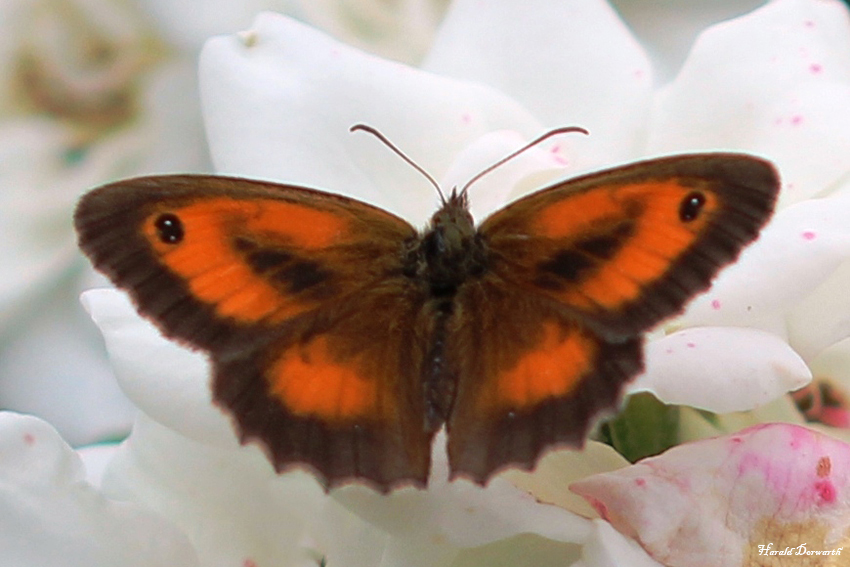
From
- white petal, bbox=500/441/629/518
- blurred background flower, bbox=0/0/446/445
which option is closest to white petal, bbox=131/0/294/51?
blurred background flower, bbox=0/0/446/445

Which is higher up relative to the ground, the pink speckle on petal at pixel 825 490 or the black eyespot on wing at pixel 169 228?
the pink speckle on petal at pixel 825 490

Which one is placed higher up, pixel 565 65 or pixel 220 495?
pixel 565 65

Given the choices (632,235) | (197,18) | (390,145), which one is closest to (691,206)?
(632,235)

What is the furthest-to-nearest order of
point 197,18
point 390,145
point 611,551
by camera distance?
point 197,18
point 390,145
point 611,551

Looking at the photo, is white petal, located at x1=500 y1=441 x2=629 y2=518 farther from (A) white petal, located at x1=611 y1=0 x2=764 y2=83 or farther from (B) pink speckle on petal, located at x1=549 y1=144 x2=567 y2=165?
(A) white petal, located at x1=611 y1=0 x2=764 y2=83

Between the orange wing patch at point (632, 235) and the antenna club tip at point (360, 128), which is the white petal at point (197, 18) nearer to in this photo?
the antenna club tip at point (360, 128)

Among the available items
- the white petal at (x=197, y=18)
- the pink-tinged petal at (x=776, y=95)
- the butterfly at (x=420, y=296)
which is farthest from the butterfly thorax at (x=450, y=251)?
the white petal at (x=197, y=18)

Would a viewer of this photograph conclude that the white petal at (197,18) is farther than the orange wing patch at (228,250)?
Yes

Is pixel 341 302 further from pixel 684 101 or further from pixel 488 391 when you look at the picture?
pixel 684 101

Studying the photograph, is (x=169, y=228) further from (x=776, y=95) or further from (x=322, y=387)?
(x=776, y=95)

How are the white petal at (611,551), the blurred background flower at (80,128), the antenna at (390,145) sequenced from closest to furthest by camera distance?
1. the white petal at (611,551)
2. the antenna at (390,145)
3. the blurred background flower at (80,128)
